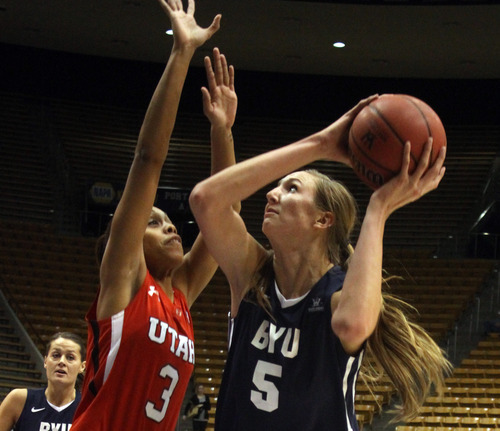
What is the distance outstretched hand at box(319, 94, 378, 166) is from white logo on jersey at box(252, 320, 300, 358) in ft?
1.51

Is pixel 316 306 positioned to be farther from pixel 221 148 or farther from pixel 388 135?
pixel 221 148

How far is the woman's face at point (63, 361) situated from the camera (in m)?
4.70

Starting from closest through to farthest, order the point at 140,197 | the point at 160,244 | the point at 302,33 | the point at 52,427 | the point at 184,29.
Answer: the point at 140,197
the point at 184,29
the point at 160,244
the point at 52,427
the point at 302,33

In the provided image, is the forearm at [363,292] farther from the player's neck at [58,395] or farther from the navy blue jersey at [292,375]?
the player's neck at [58,395]

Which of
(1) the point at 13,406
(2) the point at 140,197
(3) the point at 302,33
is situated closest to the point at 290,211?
(2) the point at 140,197

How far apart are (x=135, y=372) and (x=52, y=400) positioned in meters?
2.21

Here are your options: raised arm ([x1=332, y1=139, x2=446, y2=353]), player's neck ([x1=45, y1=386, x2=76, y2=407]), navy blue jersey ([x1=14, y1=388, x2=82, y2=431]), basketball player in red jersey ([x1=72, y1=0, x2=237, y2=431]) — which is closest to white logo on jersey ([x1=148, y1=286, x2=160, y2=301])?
basketball player in red jersey ([x1=72, y1=0, x2=237, y2=431])

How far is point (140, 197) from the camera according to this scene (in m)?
2.67

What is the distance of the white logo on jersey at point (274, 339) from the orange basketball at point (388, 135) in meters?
0.43

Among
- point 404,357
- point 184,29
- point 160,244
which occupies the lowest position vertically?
point 404,357

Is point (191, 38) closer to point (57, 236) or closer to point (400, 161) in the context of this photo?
point (400, 161)

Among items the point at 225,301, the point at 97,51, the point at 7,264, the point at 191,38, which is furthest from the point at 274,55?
the point at 191,38

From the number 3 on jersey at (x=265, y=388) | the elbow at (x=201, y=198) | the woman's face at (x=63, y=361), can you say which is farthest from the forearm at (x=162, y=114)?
the woman's face at (x=63, y=361)

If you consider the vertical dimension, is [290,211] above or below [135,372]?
above
